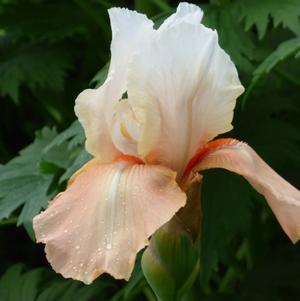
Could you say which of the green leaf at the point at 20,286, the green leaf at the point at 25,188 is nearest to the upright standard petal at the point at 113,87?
the green leaf at the point at 25,188

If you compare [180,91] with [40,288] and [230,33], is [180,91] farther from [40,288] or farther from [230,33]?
[40,288]

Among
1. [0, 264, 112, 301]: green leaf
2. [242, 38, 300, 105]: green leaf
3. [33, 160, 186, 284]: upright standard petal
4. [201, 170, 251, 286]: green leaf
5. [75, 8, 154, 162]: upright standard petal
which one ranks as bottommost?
[0, 264, 112, 301]: green leaf

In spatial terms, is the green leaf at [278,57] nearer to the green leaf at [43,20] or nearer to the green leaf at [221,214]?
the green leaf at [221,214]

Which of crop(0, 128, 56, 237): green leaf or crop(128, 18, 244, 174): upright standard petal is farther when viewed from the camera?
crop(0, 128, 56, 237): green leaf

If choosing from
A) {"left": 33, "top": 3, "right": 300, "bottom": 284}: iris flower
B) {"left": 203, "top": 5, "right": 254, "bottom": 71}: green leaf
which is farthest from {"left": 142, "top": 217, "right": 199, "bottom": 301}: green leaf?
{"left": 203, "top": 5, "right": 254, "bottom": 71}: green leaf

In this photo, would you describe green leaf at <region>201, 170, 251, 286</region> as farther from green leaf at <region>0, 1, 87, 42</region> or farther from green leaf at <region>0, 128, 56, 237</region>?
green leaf at <region>0, 1, 87, 42</region>

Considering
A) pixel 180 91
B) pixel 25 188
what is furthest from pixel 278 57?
pixel 25 188
